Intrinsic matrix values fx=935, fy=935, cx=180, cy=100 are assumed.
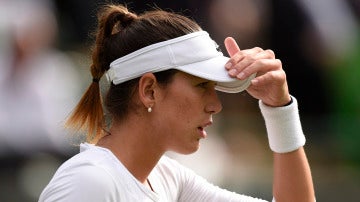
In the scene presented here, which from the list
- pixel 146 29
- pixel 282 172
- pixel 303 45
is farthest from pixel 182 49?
pixel 303 45

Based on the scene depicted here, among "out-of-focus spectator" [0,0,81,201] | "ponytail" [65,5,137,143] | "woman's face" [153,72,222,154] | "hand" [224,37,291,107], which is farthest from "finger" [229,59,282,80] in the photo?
"out-of-focus spectator" [0,0,81,201]

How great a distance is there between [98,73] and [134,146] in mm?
264

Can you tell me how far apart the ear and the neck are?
0.21 feet

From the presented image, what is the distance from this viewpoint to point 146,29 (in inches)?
104

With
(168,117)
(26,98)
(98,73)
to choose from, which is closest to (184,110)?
(168,117)

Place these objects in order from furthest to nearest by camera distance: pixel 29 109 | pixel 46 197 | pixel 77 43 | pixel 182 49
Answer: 1. pixel 77 43
2. pixel 29 109
3. pixel 182 49
4. pixel 46 197

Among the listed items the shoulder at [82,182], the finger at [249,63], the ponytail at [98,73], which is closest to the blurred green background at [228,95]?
the ponytail at [98,73]

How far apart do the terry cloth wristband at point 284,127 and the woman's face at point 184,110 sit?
18 cm

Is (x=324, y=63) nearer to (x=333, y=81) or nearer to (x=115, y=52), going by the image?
(x=333, y=81)

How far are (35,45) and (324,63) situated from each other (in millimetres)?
1641

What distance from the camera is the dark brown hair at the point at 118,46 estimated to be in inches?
104

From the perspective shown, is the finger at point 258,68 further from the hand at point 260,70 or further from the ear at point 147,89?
the ear at point 147,89

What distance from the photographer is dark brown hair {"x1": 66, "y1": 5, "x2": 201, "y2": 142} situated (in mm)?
2646

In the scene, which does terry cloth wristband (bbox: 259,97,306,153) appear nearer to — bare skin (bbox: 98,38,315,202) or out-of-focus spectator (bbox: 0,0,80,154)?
bare skin (bbox: 98,38,315,202)
